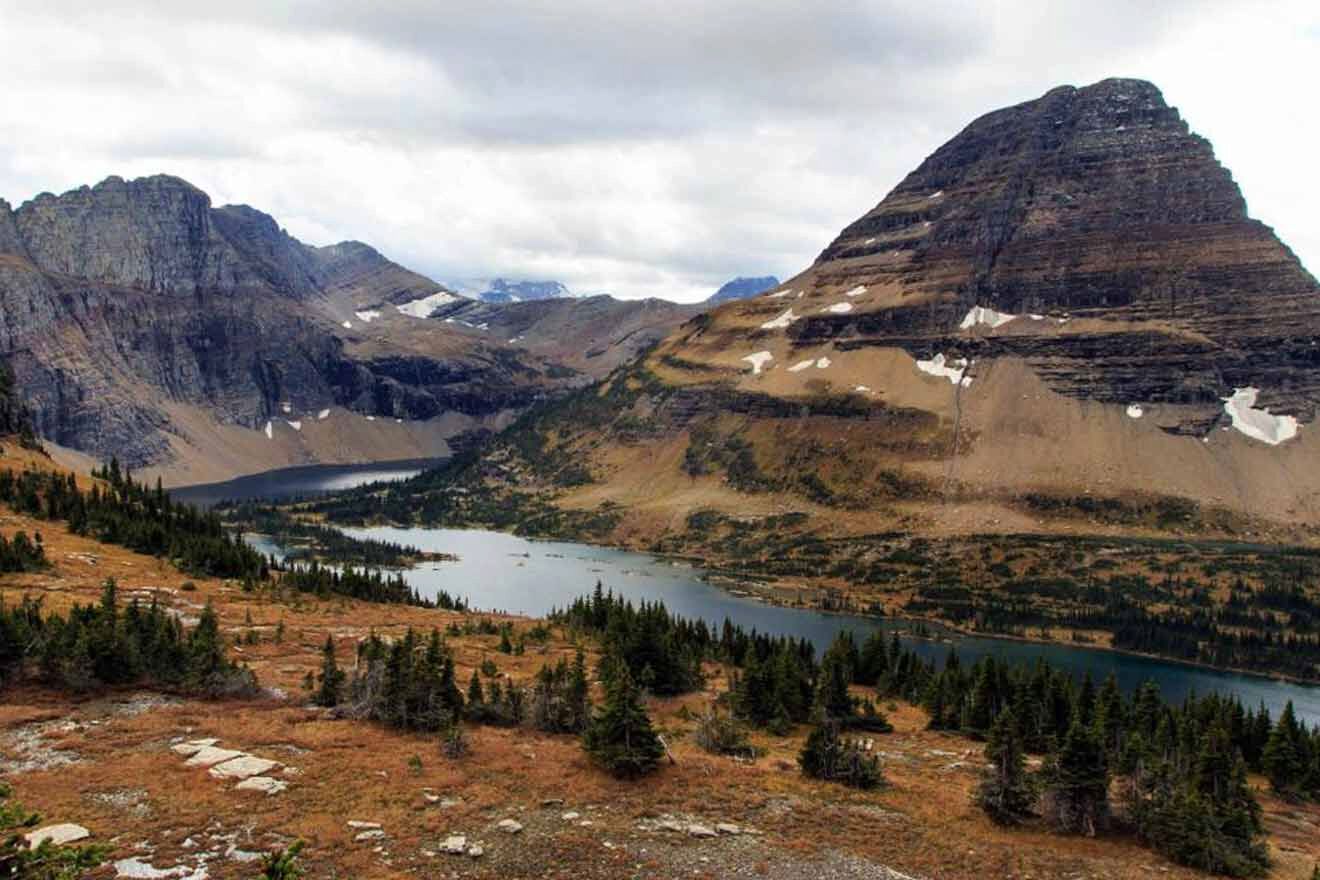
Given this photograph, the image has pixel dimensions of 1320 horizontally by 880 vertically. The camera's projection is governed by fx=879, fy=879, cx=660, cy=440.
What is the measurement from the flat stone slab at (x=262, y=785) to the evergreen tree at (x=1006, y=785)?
107 feet

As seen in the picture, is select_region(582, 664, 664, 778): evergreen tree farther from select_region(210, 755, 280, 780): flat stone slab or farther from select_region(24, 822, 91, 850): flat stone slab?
select_region(24, 822, 91, 850): flat stone slab

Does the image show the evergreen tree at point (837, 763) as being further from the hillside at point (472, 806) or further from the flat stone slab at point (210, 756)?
the flat stone slab at point (210, 756)

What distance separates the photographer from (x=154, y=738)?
133 feet

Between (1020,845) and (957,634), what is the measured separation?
470ft

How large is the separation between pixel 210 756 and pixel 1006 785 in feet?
122

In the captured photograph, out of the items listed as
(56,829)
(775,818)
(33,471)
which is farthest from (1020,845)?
(33,471)

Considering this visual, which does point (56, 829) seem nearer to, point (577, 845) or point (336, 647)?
point (577, 845)

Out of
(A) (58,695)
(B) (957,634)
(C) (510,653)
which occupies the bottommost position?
(B) (957,634)

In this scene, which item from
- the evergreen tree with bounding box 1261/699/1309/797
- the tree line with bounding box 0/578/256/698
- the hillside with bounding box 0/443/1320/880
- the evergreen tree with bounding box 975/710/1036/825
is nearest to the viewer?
the hillside with bounding box 0/443/1320/880

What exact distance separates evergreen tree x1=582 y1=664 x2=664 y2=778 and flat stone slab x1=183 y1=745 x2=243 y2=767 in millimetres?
16281

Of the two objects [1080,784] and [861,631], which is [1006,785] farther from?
[861,631]

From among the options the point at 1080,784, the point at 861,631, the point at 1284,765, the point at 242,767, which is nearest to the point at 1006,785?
the point at 1080,784

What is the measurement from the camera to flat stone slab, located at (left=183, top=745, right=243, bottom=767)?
37.3 metres

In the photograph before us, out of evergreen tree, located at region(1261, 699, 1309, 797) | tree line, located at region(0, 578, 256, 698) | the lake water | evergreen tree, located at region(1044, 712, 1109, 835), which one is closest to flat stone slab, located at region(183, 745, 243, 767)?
tree line, located at region(0, 578, 256, 698)
